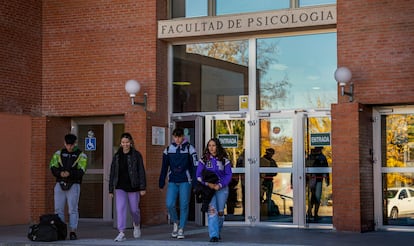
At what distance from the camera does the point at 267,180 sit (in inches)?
575

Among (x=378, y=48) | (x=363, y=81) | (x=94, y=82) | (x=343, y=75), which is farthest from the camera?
(x=94, y=82)

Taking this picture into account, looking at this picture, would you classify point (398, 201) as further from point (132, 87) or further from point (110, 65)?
point (110, 65)

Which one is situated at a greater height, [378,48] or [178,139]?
[378,48]

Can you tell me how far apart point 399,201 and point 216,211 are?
4.26 m

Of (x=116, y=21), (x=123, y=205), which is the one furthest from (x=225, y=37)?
(x=123, y=205)

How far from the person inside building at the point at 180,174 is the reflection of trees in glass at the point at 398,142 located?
4114 mm

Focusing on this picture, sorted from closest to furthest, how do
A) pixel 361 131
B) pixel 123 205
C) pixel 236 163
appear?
pixel 123 205, pixel 361 131, pixel 236 163

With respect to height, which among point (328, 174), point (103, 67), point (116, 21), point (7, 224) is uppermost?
point (116, 21)

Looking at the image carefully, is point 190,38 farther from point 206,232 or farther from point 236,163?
point 206,232

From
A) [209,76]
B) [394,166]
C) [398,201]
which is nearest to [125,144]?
[209,76]

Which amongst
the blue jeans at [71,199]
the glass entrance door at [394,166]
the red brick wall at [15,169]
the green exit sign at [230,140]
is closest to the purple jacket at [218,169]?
the blue jeans at [71,199]

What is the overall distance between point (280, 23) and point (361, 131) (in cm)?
275

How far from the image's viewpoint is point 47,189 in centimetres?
1595

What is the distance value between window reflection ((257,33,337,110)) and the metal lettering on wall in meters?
0.57
